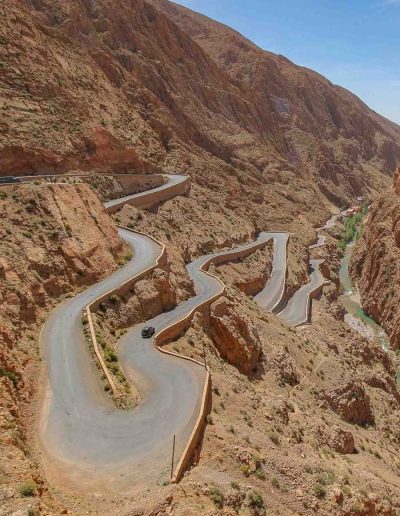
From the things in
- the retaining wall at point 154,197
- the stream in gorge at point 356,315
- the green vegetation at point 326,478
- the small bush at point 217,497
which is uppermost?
the retaining wall at point 154,197

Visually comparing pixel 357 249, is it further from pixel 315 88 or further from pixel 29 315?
pixel 315 88

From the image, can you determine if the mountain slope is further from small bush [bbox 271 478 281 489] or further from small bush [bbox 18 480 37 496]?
small bush [bbox 18 480 37 496]

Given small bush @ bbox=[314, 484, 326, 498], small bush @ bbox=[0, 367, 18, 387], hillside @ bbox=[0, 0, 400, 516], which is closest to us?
hillside @ bbox=[0, 0, 400, 516]

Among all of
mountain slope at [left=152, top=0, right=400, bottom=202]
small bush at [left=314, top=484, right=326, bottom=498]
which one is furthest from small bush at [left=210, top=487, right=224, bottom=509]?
mountain slope at [left=152, top=0, right=400, bottom=202]

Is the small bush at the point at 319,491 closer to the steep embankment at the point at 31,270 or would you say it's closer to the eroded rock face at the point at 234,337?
the steep embankment at the point at 31,270

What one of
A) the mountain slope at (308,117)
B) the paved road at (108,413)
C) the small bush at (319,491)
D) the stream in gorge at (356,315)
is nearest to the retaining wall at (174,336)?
the paved road at (108,413)

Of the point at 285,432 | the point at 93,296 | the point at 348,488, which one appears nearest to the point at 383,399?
the point at 285,432
